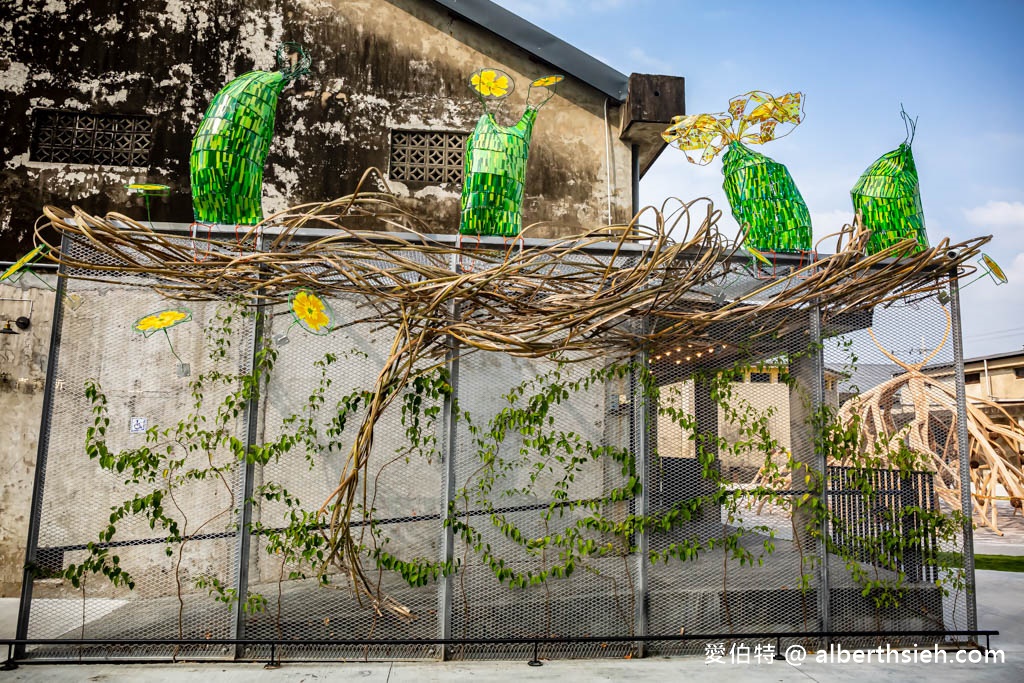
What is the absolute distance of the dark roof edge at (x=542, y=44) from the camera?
22.5 feet

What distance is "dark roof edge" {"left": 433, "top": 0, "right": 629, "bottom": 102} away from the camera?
6867mm

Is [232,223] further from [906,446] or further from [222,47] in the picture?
[906,446]

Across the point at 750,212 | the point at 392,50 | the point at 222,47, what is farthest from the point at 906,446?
the point at 222,47

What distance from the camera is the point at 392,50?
686cm

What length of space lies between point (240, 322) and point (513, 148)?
246cm

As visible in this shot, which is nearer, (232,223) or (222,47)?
(232,223)

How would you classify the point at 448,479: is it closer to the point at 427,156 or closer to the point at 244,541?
the point at 244,541

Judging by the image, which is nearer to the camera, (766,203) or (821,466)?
(821,466)

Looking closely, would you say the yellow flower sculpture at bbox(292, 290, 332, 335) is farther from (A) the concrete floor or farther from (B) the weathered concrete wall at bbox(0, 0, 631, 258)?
(B) the weathered concrete wall at bbox(0, 0, 631, 258)

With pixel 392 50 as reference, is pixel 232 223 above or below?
below

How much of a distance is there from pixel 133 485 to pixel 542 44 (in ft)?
19.4

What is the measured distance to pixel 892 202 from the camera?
4.67 meters

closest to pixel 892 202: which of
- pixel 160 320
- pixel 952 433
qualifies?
pixel 160 320

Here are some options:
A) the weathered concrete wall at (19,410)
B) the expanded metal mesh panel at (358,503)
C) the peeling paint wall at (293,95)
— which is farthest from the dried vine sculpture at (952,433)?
the weathered concrete wall at (19,410)
